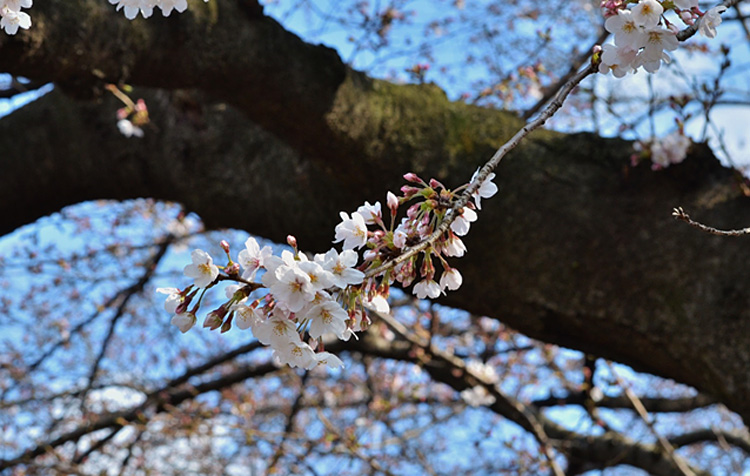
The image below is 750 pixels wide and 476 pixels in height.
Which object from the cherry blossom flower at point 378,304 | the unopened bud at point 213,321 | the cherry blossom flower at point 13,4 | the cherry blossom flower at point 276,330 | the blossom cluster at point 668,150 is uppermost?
the blossom cluster at point 668,150

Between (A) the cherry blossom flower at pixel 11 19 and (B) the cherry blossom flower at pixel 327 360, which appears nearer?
(B) the cherry blossom flower at pixel 327 360

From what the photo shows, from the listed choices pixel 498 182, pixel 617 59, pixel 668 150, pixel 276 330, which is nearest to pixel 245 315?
pixel 276 330

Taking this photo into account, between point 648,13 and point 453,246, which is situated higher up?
point 648,13

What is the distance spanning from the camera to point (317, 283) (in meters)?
0.89

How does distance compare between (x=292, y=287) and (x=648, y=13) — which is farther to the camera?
(x=648, y=13)

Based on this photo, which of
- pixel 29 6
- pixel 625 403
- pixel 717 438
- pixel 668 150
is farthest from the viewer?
pixel 625 403

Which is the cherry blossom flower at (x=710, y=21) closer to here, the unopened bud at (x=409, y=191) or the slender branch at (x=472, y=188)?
the slender branch at (x=472, y=188)

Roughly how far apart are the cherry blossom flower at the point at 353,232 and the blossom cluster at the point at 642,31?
1.38 feet

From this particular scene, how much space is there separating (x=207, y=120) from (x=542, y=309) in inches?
56.4

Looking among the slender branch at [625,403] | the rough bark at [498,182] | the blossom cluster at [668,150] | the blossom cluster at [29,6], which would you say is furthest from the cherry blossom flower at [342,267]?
the slender branch at [625,403]

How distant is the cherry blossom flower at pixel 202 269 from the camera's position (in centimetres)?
97

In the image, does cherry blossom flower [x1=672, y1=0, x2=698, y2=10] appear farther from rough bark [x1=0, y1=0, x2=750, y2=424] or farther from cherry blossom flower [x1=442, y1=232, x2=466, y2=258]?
rough bark [x1=0, y1=0, x2=750, y2=424]

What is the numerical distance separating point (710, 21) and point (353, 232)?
1.95ft

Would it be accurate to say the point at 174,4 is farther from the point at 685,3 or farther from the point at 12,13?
the point at 685,3
